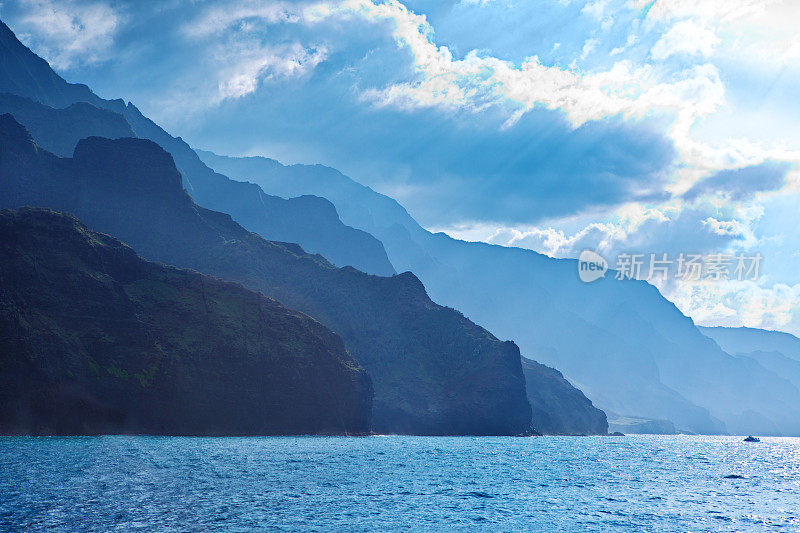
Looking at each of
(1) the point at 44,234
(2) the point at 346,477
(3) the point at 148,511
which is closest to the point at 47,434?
(1) the point at 44,234

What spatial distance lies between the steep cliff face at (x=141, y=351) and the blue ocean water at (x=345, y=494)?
1063 inches

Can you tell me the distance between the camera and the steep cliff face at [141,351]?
112125 mm

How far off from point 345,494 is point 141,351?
92024 millimetres

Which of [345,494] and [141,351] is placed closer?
[345,494]

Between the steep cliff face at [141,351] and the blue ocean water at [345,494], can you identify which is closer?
the blue ocean water at [345,494]

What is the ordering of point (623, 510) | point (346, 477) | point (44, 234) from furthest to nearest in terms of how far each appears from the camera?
point (44, 234) → point (346, 477) → point (623, 510)

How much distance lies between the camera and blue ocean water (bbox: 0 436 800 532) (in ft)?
131

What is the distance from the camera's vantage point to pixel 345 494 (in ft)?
173

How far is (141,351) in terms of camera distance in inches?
5098

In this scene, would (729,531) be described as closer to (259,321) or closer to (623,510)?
(623,510)

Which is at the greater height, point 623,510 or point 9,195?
point 9,195

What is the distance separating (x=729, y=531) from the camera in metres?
42.3

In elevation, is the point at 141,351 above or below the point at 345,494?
above

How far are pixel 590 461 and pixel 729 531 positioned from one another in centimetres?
6899
